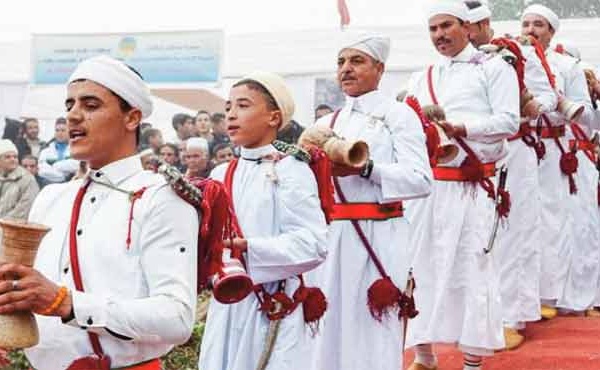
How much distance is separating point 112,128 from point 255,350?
1830mm

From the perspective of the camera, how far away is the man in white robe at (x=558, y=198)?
8008 millimetres

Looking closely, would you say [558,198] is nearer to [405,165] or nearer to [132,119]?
[405,165]

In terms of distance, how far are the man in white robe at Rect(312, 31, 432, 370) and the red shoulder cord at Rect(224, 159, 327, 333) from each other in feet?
1.89

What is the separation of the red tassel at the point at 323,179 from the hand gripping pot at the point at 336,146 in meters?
0.13

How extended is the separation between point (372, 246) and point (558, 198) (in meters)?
2.97

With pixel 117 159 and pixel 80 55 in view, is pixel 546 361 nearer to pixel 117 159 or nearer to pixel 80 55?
pixel 117 159

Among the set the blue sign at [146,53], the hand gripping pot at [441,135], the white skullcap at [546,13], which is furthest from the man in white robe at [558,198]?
the blue sign at [146,53]

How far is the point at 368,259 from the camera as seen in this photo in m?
5.55

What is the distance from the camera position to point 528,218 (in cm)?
747

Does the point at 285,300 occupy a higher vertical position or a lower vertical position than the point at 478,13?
lower

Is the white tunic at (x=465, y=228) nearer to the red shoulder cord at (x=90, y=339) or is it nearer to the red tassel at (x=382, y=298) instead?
the red tassel at (x=382, y=298)

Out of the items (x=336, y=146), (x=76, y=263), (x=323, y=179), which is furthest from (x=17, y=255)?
(x=336, y=146)

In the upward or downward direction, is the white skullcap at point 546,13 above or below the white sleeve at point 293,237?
above

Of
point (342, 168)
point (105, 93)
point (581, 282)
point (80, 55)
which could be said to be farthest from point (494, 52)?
point (80, 55)
